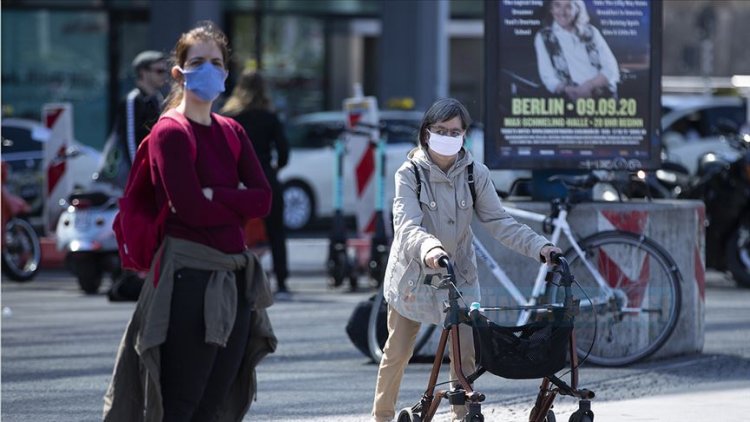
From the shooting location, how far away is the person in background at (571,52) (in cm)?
991

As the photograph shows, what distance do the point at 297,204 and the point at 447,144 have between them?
15161 millimetres

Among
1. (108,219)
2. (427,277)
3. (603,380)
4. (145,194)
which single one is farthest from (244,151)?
(108,219)

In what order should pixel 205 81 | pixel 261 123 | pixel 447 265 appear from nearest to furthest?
pixel 205 81 → pixel 447 265 → pixel 261 123

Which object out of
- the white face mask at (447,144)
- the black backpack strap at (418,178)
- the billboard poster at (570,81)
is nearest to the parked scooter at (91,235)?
the billboard poster at (570,81)

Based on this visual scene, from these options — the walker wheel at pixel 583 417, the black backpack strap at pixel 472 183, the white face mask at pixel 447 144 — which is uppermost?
the white face mask at pixel 447 144

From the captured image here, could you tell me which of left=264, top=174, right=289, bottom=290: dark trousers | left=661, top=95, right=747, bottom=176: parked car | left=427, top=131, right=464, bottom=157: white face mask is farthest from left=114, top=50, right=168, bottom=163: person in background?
left=661, top=95, right=747, bottom=176: parked car

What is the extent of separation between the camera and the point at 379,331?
31.0ft

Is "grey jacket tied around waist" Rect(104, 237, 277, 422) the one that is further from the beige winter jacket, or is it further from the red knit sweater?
the beige winter jacket

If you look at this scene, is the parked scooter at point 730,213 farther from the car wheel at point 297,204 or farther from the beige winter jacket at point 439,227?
the beige winter jacket at point 439,227

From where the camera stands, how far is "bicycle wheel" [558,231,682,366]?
9438 millimetres

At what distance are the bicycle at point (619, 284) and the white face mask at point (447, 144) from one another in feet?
8.59

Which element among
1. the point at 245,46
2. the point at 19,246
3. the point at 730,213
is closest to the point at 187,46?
the point at 730,213

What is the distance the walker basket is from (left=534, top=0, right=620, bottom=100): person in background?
12.9ft

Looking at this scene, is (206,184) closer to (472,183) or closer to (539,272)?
(472,183)
